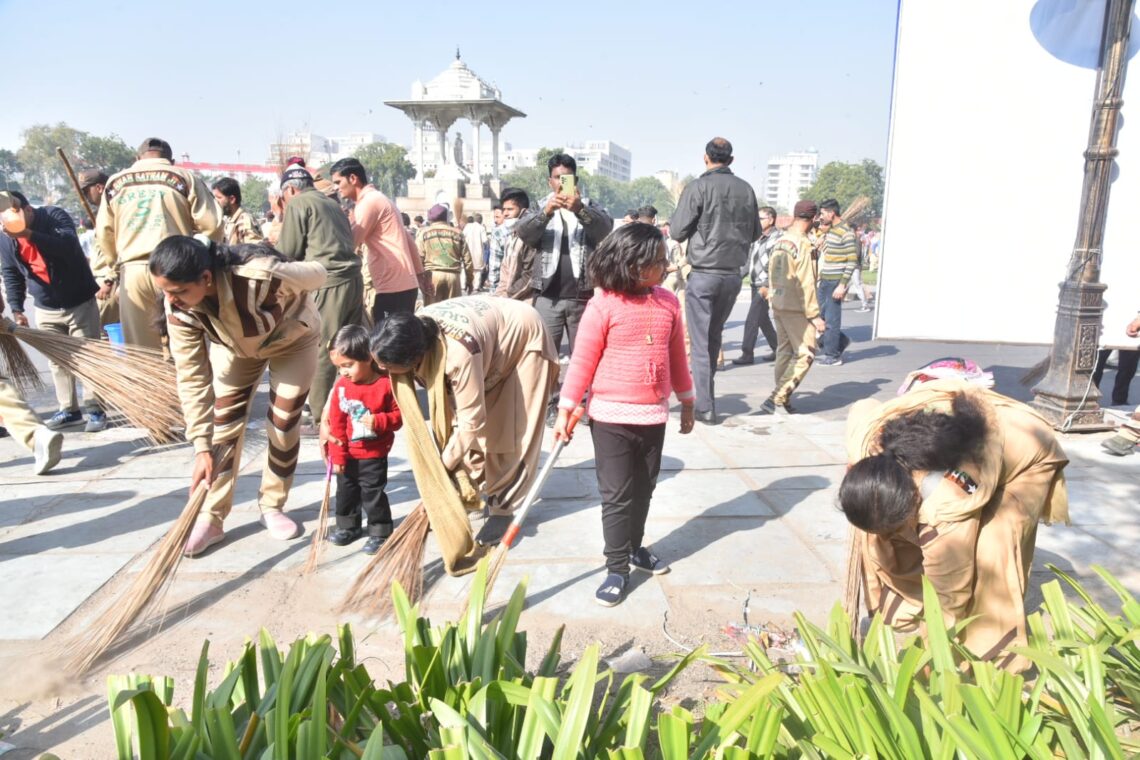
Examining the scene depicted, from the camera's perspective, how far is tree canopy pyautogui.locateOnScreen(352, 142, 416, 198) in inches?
3221

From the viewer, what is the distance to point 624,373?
2930mm

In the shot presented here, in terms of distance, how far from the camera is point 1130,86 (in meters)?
5.23

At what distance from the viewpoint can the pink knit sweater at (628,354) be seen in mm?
2928

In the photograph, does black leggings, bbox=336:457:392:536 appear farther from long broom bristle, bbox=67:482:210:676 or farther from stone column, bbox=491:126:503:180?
stone column, bbox=491:126:503:180

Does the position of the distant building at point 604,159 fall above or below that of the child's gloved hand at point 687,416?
above

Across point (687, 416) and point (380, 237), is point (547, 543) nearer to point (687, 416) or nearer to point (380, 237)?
point (687, 416)

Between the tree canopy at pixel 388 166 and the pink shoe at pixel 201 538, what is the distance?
260ft

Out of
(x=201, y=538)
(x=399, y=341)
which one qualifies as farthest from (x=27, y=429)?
(x=399, y=341)

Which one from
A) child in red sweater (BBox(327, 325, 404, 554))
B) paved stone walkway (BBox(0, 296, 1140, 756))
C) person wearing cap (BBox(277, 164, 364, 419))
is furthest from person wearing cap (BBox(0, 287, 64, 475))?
child in red sweater (BBox(327, 325, 404, 554))

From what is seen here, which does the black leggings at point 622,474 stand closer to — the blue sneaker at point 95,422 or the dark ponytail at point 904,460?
the dark ponytail at point 904,460

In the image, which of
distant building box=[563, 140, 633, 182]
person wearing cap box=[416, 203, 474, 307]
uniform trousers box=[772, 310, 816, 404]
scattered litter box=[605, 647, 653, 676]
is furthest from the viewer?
distant building box=[563, 140, 633, 182]

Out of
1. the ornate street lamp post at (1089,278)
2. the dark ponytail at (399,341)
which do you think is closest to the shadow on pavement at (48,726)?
the dark ponytail at (399,341)

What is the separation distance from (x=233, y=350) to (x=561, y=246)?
2.34 m

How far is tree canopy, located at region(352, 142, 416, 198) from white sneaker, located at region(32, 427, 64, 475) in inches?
3071
